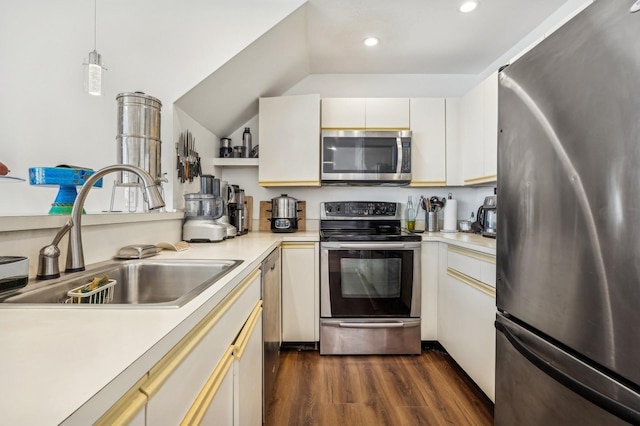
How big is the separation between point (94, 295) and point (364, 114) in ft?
7.14

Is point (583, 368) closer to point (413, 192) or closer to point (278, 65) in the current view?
point (413, 192)

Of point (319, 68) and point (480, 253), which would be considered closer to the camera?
point (480, 253)

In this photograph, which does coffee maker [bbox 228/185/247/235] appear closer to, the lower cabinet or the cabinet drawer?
the lower cabinet

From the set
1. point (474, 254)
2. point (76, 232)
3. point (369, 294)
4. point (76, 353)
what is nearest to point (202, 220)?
point (76, 232)

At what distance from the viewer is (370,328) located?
2.20 m

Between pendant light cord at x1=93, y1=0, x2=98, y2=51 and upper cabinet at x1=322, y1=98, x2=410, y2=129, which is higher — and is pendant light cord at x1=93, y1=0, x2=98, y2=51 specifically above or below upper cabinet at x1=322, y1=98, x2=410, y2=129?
above

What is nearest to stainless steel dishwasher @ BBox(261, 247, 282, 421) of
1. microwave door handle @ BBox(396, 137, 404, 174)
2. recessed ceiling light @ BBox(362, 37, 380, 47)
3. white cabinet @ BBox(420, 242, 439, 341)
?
white cabinet @ BBox(420, 242, 439, 341)

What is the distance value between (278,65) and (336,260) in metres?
1.53

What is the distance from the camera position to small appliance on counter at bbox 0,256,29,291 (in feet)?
2.42

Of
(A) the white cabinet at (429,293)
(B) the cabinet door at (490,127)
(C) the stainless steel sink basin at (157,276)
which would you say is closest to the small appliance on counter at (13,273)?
(C) the stainless steel sink basin at (157,276)

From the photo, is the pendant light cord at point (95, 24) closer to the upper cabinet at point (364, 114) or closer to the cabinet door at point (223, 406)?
the upper cabinet at point (364, 114)

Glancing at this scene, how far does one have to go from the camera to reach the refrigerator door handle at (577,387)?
2.25 feet

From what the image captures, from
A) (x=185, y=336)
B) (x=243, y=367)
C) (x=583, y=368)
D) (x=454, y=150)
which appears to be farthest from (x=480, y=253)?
(x=185, y=336)

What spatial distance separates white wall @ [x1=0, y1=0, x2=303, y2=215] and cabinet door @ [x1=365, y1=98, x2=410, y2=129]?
0.96m
